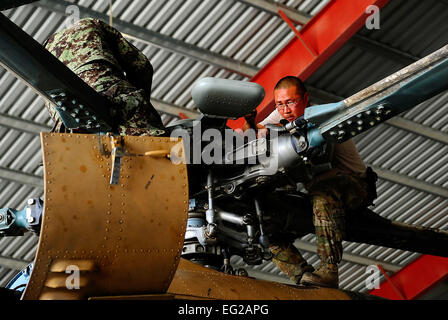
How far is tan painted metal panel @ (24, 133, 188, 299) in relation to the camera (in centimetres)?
505

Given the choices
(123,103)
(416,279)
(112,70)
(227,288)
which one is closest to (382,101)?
(227,288)

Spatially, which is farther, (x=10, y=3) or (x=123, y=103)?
(x=123, y=103)

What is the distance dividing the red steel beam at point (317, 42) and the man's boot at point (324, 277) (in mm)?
6660

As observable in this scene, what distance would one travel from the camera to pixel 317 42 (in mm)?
13602

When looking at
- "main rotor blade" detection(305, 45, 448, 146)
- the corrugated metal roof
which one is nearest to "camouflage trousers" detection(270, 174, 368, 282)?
"main rotor blade" detection(305, 45, 448, 146)

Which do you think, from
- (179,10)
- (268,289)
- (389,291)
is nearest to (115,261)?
(268,289)

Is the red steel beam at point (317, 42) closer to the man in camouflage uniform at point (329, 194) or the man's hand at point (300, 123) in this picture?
the man in camouflage uniform at point (329, 194)

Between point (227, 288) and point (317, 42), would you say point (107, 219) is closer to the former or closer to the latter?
point (227, 288)

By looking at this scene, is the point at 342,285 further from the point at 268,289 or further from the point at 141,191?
the point at 141,191

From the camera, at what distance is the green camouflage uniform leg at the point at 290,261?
7.71 metres

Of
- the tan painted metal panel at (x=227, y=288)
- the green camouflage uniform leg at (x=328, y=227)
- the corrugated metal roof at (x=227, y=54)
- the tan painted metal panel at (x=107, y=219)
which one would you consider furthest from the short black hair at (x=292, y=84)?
the corrugated metal roof at (x=227, y=54)

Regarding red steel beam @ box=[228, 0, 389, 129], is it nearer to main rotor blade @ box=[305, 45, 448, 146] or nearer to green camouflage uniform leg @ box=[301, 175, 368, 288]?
green camouflage uniform leg @ box=[301, 175, 368, 288]

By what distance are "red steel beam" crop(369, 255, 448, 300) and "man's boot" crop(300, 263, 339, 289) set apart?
1263cm

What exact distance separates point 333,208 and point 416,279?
13333mm
